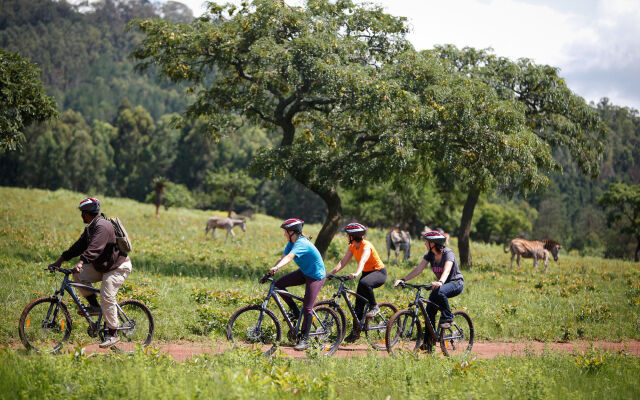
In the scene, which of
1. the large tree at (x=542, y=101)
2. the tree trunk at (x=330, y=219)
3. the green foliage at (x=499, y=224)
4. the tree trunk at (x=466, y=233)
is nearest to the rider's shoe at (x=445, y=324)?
the tree trunk at (x=330, y=219)

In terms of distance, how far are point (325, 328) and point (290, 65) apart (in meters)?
8.67

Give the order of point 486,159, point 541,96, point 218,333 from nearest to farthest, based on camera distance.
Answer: point 218,333 < point 486,159 < point 541,96

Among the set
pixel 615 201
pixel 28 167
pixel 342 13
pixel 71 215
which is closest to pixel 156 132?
pixel 28 167

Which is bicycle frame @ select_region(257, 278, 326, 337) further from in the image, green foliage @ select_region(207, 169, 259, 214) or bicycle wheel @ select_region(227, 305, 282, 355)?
green foliage @ select_region(207, 169, 259, 214)

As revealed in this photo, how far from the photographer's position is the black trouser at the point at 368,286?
856 cm

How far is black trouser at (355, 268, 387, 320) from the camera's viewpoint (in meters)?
8.56

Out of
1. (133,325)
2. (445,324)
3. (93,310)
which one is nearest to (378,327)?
(445,324)

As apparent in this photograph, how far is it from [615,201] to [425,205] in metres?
15.1

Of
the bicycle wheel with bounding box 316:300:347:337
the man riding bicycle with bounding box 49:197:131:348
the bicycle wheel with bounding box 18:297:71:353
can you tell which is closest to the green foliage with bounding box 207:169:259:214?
the bicycle wheel with bounding box 316:300:347:337

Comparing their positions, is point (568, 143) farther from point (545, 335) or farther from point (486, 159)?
point (545, 335)

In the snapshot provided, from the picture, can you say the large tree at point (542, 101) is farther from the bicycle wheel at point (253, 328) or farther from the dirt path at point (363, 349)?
the bicycle wheel at point (253, 328)

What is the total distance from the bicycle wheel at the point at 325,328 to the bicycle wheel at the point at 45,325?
369 centimetres

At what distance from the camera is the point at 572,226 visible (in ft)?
319

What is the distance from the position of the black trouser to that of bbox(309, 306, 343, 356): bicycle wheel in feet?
1.87
